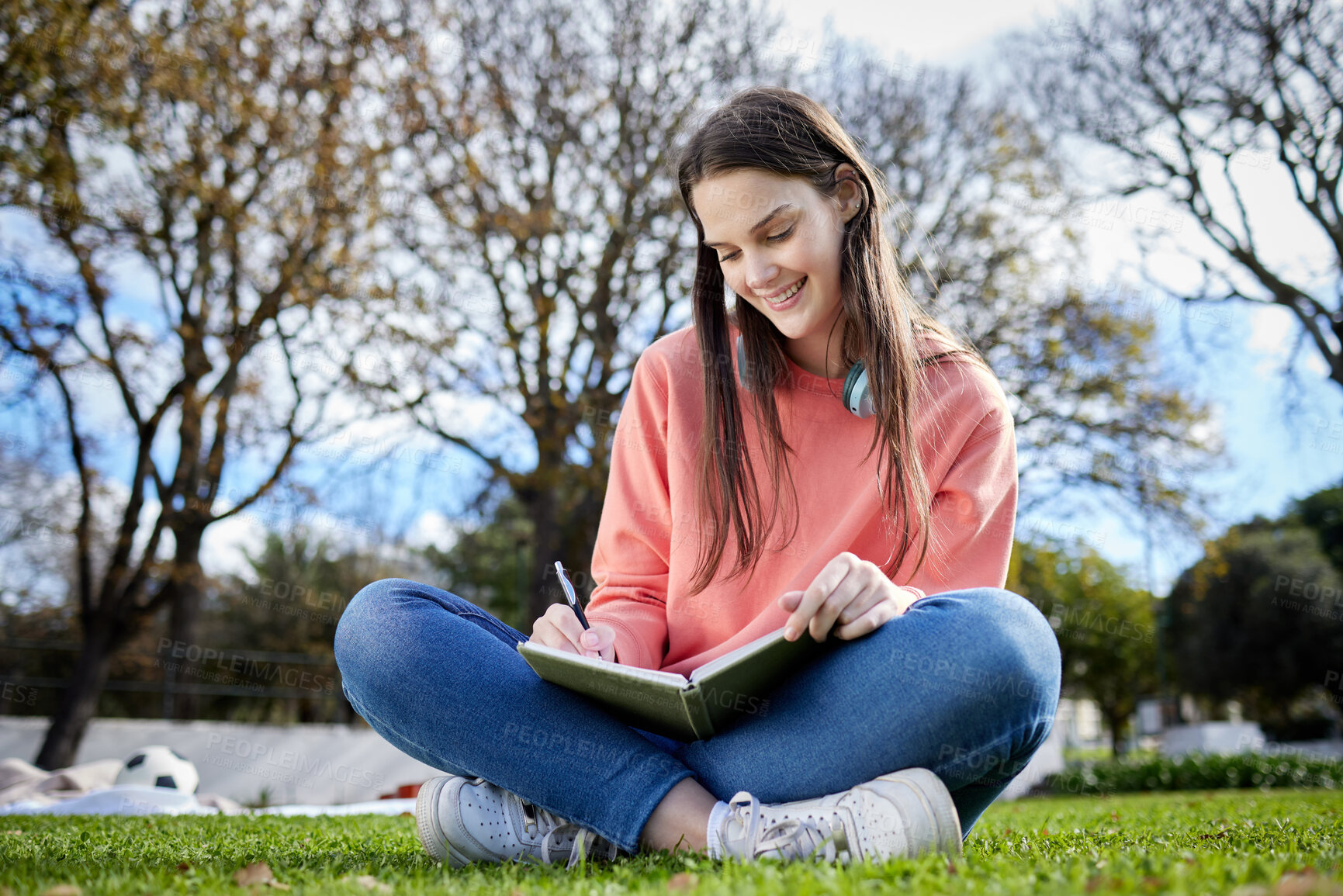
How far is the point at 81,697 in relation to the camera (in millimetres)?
8578

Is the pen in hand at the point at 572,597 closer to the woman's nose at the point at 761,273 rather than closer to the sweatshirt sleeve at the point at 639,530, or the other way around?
the sweatshirt sleeve at the point at 639,530

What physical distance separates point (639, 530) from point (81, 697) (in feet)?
27.6

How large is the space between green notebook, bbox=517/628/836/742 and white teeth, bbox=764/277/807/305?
0.90m

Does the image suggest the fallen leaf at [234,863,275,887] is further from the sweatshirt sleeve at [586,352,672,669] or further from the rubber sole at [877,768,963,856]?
the rubber sole at [877,768,963,856]

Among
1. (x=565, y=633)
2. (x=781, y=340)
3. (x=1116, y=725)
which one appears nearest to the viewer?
(x=565, y=633)

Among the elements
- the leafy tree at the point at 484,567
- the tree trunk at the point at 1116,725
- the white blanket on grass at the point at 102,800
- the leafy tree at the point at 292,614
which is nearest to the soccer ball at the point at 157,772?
the white blanket on grass at the point at 102,800

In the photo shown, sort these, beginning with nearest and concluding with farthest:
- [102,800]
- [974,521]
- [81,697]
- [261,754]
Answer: [974,521]
[102,800]
[81,697]
[261,754]

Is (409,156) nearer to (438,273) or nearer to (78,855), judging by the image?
(438,273)

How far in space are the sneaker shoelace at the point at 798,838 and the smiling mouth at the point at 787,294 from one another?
3.83ft

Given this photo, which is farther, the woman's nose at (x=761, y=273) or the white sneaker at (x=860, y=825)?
the woman's nose at (x=761, y=273)

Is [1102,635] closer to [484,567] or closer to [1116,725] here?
[1116,725]

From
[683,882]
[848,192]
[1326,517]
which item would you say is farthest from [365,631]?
[1326,517]

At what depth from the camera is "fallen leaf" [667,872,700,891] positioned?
1298 millimetres

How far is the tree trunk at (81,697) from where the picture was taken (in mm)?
8398
